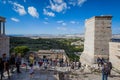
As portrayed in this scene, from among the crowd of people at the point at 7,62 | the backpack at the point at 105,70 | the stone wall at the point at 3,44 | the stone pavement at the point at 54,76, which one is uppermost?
the stone wall at the point at 3,44

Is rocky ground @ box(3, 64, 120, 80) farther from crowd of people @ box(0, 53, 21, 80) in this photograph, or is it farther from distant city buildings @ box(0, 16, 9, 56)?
distant city buildings @ box(0, 16, 9, 56)

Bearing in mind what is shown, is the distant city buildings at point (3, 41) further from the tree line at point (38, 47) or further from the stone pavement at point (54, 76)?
the tree line at point (38, 47)

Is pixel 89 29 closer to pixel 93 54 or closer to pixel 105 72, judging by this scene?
pixel 93 54

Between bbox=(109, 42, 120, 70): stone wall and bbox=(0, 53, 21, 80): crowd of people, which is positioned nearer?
bbox=(0, 53, 21, 80): crowd of people

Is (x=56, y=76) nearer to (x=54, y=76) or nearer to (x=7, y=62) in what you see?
(x=54, y=76)

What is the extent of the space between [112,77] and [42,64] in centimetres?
697

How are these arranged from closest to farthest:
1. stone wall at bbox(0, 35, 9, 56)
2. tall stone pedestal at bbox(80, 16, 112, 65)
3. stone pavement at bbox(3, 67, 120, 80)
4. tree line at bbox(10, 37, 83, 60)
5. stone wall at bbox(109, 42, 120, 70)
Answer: stone pavement at bbox(3, 67, 120, 80) < stone wall at bbox(109, 42, 120, 70) < tall stone pedestal at bbox(80, 16, 112, 65) < stone wall at bbox(0, 35, 9, 56) < tree line at bbox(10, 37, 83, 60)

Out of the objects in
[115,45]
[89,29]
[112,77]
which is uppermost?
[89,29]

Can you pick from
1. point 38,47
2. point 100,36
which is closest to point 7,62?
point 100,36

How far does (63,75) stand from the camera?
13.7m

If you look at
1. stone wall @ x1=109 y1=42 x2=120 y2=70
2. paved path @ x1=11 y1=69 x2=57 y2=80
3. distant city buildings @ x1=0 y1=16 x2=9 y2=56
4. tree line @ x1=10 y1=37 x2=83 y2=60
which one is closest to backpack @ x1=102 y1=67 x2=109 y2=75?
paved path @ x1=11 y1=69 x2=57 y2=80

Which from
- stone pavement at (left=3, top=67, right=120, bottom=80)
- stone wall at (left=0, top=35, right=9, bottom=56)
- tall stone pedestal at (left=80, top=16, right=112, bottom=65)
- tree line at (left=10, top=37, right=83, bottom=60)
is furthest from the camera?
tree line at (left=10, top=37, right=83, bottom=60)

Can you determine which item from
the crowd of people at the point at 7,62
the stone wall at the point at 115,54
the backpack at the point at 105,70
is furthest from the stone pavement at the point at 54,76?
the backpack at the point at 105,70

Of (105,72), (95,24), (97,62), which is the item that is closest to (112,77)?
(105,72)
